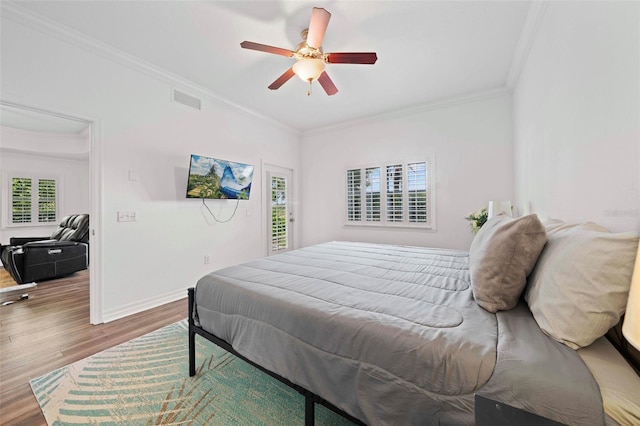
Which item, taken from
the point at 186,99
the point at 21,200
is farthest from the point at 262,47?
the point at 21,200

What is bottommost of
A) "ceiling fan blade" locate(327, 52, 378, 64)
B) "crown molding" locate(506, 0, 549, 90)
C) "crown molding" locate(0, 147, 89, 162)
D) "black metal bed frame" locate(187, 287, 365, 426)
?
"black metal bed frame" locate(187, 287, 365, 426)

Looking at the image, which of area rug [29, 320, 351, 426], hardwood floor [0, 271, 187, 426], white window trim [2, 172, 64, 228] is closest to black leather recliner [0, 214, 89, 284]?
hardwood floor [0, 271, 187, 426]

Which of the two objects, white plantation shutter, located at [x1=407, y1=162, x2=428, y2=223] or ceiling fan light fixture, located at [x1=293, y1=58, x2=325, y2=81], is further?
white plantation shutter, located at [x1=407, y1=162, x2=428, y2=223]

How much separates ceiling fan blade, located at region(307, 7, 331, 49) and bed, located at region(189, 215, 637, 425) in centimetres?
186

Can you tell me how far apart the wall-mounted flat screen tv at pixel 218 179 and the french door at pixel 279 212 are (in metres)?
0.82

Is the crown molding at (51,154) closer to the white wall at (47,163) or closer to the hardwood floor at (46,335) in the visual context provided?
the white wall at (47,163)

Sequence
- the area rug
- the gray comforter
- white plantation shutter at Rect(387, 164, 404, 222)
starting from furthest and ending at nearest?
white plantation shutter at Rect(387, 164, 404, 222) < the area rug < the gray comforter

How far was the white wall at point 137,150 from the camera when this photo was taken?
227cm

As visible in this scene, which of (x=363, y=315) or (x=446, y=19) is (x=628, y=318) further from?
(x=446, y=19)

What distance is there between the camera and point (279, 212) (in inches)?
196

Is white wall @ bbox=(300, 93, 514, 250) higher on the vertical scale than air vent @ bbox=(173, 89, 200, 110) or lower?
lower

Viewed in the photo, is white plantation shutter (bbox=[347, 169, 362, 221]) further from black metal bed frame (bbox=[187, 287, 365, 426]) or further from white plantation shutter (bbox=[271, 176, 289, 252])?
black metal bed frame (bbox=[187, 287, 365, 426])

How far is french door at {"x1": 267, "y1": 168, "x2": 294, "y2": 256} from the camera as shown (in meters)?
4.75

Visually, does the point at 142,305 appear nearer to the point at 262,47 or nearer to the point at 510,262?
the point at 262,47
